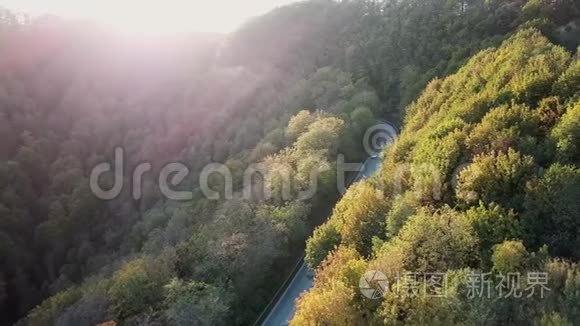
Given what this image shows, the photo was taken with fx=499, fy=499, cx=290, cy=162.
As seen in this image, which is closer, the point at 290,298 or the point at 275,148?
the point at 290,298

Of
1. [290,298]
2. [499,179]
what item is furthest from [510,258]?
[290,298]

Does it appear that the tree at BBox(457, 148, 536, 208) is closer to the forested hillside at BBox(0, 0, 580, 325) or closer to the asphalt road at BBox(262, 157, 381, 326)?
the forested hillside at BBox(0, 0, 580, 325)

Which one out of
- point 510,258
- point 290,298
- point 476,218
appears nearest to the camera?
point 510,258

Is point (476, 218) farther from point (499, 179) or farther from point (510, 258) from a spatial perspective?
point (510, 258)

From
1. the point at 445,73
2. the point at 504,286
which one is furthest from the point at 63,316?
the point at 445,73

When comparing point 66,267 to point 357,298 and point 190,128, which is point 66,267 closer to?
point 190,128

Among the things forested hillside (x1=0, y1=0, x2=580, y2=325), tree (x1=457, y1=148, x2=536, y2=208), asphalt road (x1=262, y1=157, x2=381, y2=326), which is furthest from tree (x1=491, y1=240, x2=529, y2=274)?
asphalt road (x1=262, y1=157, x2=381, y2=326)
